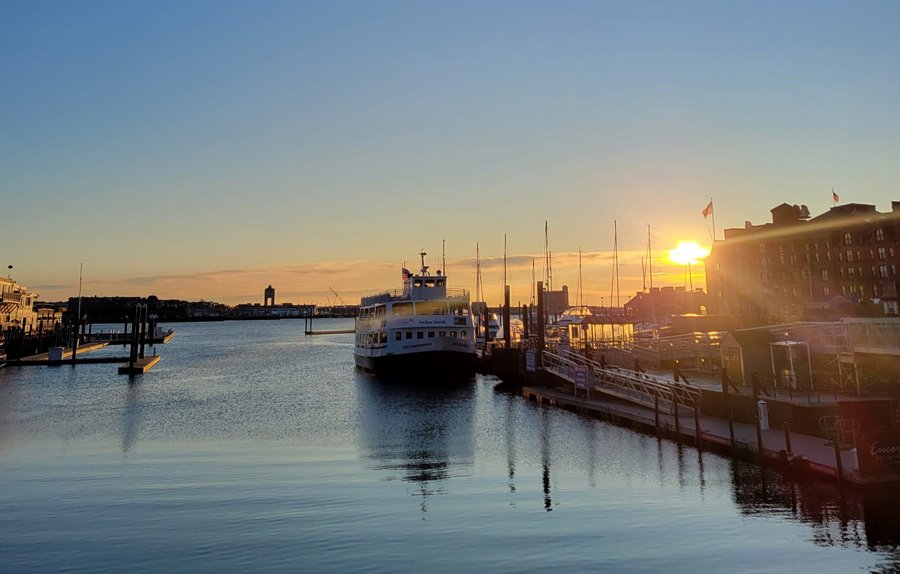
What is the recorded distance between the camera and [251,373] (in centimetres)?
7619

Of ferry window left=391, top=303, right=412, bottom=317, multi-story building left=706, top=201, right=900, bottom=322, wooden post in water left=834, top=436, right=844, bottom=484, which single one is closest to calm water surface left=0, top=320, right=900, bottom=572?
wooden post in water left=834, top=436, right=844, bottom=484

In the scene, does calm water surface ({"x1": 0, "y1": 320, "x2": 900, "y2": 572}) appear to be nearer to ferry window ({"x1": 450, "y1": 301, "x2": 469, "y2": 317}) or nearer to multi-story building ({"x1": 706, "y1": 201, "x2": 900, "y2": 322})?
ferry window ({"x1": 450, "y1": 301, "x2": 469, "y2": 317})

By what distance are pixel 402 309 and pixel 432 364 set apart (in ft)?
24.1

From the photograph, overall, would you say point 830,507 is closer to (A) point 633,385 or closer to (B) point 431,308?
(A) point 633,385

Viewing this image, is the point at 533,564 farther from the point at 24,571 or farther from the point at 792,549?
the point at 24,571

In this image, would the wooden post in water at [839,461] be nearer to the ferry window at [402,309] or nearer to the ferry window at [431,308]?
the ferry window at [431,308]

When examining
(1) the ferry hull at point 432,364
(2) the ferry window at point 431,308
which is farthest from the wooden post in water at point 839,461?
(2) the ferry window at point 431,308

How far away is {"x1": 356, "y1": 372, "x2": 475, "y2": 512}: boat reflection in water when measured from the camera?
23.6 m

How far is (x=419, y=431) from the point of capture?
111ft

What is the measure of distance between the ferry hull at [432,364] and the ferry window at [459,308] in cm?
529

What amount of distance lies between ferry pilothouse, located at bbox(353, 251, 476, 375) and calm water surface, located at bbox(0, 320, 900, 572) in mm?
21534

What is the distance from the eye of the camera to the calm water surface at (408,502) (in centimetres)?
1438

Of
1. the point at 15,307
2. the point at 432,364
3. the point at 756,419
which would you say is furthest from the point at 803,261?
the point at 15,307

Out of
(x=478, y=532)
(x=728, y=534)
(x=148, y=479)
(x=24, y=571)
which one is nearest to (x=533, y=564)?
(x=478, y=532)
